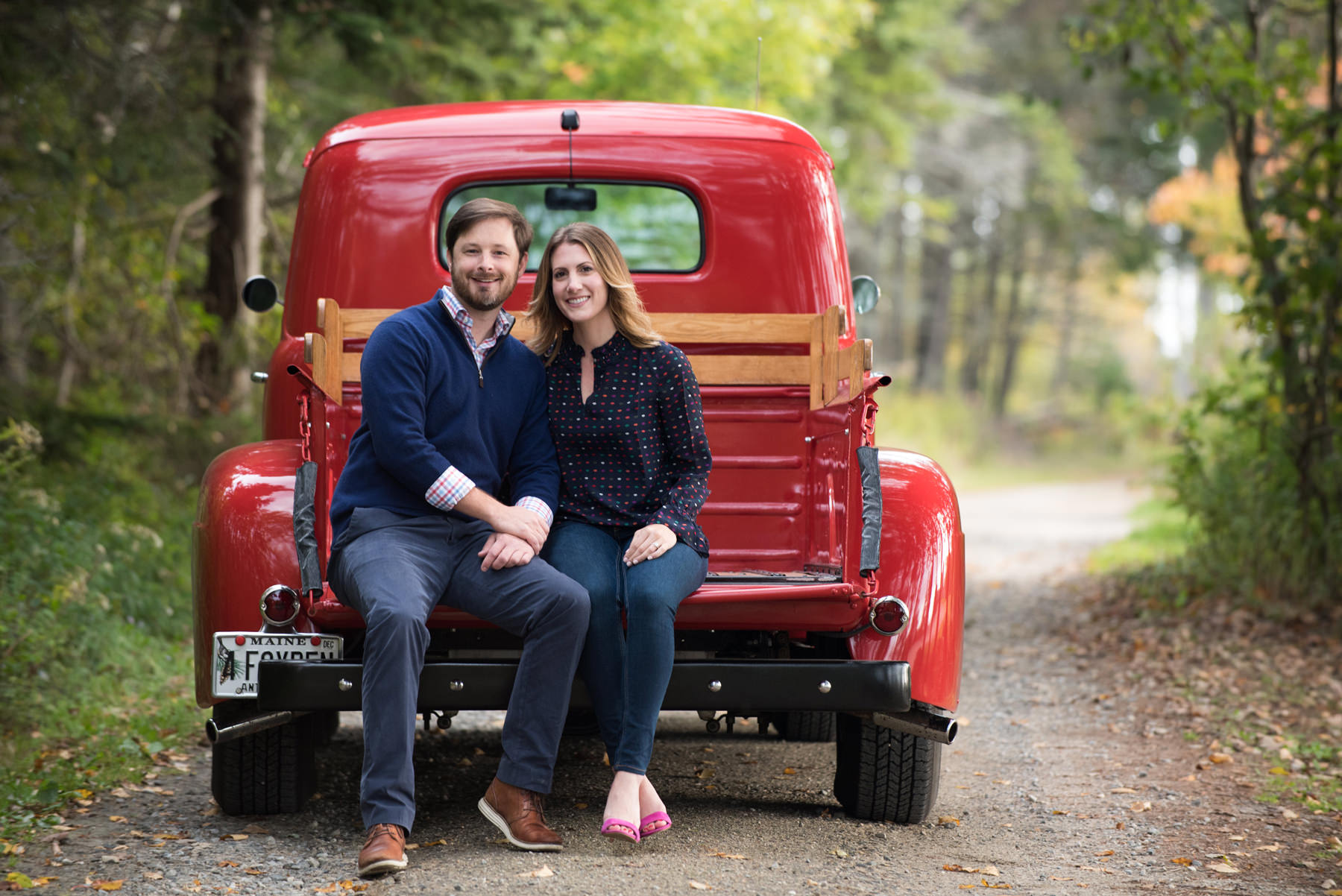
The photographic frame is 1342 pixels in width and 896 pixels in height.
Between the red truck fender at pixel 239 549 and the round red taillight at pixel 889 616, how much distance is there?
1.70 meters

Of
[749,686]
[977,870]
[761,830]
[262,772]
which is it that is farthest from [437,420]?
[977,870]

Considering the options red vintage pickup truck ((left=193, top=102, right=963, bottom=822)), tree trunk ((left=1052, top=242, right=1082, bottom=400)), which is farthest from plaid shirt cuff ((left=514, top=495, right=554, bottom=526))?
tree trunk ((left=1052, top=242, right=1082, bottom=400))

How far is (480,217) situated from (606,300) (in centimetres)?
46

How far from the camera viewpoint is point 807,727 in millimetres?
5887

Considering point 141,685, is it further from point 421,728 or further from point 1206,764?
point 1206,764

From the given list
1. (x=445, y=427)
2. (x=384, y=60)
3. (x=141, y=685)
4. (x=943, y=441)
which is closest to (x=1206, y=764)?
(x=445, y=427)

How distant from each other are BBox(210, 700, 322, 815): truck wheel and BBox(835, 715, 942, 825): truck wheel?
177cm

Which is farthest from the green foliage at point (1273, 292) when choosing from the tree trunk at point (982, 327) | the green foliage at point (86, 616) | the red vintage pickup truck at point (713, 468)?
the tree trunk at point (982, 327)

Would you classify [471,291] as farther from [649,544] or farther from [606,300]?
[649,544]

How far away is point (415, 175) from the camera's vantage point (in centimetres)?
481

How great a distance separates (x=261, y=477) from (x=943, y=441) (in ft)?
74.6

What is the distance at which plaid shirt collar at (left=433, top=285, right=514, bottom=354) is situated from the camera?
4.07 metres

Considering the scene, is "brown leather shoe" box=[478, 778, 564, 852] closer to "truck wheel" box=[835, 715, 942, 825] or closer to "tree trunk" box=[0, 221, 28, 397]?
"truck wheel" box=[835, 715, 942, 825]

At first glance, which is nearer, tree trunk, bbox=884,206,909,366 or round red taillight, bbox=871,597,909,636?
round red taillight, bbox=871,597,909,636
